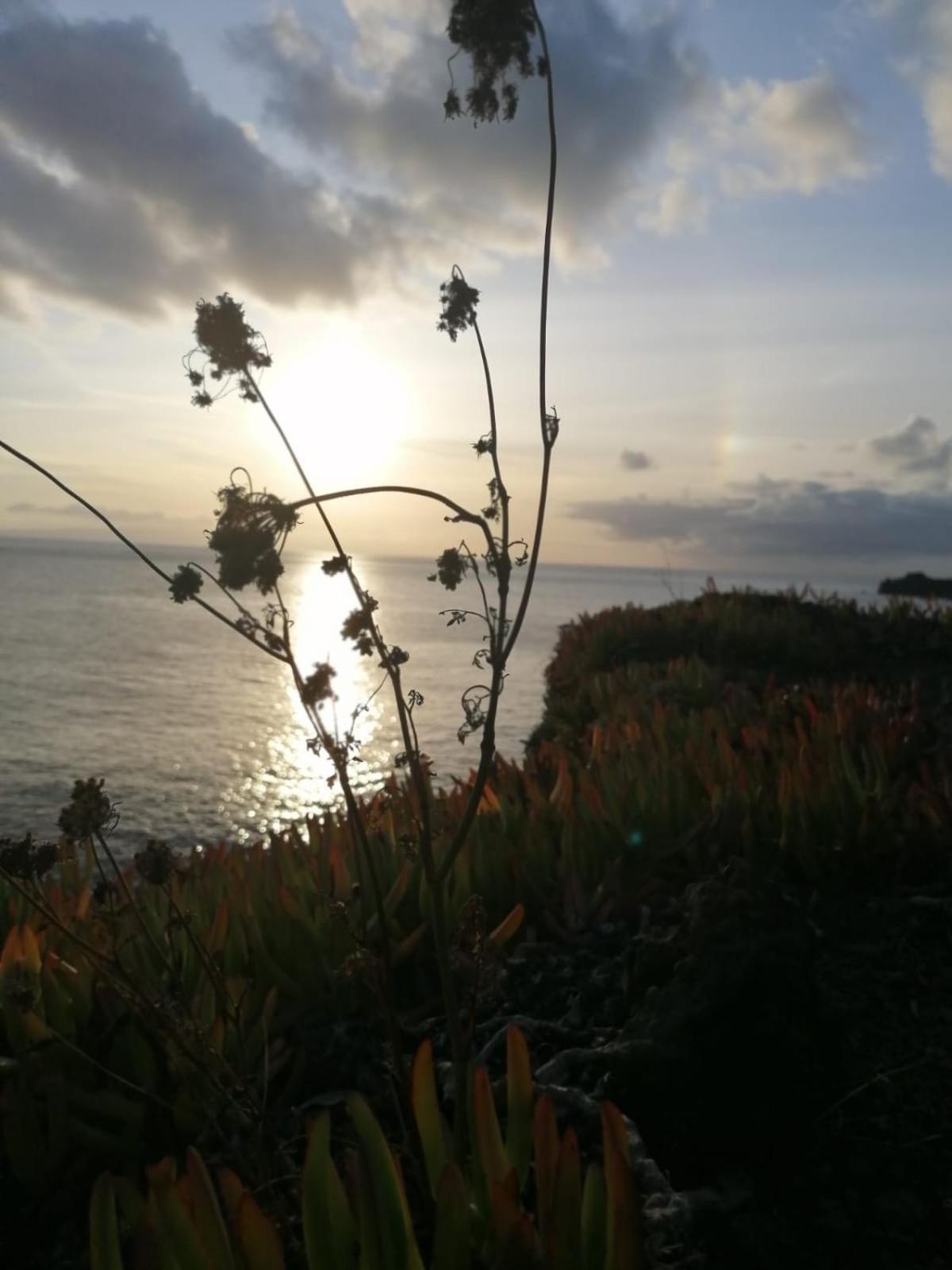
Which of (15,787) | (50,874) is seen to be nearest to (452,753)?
(15,787)

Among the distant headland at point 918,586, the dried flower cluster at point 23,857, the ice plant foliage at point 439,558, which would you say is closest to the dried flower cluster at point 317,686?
the ice plant foliage at point 439,558

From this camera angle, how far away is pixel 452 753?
9523mm

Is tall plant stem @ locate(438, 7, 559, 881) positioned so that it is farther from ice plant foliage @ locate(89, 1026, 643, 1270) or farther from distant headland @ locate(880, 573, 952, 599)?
distant headland @ locate(880, 573, 952, 599)

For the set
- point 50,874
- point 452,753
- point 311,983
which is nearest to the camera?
point 311,983

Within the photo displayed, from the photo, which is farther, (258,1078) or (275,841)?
(275,841)

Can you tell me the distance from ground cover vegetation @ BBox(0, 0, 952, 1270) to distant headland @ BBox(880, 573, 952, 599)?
26.4 metres

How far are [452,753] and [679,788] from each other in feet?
19.5

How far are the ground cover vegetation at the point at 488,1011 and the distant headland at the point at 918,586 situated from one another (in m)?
26.4

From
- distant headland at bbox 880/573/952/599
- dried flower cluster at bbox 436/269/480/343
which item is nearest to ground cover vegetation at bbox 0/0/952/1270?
dried flower cluster at bbox 436/269/480/343

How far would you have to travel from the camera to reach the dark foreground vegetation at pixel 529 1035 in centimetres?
157

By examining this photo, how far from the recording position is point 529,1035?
7.96 feet

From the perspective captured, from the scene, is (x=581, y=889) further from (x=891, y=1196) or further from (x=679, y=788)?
(x=891, y=1196)

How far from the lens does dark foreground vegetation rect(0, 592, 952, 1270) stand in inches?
Answer: 61.9

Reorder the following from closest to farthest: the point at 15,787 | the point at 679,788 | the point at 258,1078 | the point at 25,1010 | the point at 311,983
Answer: the point at 25,1010 < the point at 258,1078 < the point at 311,983 < the point at 679,788 < the point at 15,787
